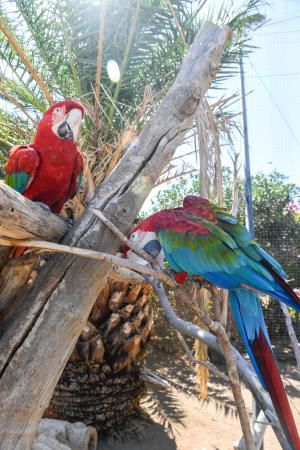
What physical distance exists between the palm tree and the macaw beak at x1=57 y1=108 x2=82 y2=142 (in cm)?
76

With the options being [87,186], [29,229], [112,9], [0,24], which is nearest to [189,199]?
[29,229]

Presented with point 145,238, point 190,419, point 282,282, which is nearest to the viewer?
point 282,282

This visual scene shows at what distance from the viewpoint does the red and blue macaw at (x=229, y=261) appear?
2.34 ft

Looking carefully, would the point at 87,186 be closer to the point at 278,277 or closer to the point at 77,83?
the point at 77,83

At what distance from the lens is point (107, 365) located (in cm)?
195

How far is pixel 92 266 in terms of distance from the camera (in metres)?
0.78

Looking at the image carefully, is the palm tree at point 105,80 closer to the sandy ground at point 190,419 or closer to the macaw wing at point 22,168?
the sandy ground at point 190,419

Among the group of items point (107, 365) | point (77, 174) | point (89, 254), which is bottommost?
point (107, 365)

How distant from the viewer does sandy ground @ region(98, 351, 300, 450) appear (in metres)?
2.04

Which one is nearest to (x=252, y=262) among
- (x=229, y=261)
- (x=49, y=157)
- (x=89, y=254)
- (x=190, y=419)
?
(x=229, y=261)

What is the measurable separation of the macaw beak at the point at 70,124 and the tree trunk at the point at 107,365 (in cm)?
111

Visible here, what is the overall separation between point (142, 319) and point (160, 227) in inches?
56.3

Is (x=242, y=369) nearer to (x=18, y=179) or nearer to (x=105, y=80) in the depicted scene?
(x=18, y=179)

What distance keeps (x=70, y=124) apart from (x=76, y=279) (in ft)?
1.52
